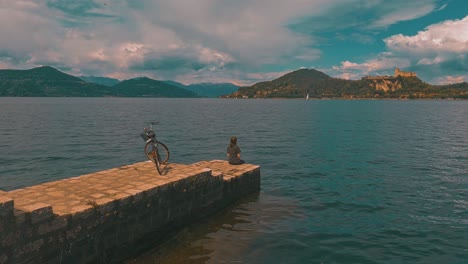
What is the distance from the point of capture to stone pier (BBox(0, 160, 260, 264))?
8.84m

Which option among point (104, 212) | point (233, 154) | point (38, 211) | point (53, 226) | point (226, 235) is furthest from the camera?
point (233, 154)

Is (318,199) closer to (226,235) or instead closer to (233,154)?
(233,154)

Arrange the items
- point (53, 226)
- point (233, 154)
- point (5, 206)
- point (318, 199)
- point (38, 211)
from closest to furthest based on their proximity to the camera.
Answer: point (5, 206), point (38, 211), point (53, 226), point (318, 199), point (233, 154)

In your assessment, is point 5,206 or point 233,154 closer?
point 5,206

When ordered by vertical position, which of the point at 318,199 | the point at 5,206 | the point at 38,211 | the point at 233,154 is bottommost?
the point at 318,199

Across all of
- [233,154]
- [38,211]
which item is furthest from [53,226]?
[233,154]

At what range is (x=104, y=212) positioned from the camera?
1077 cm

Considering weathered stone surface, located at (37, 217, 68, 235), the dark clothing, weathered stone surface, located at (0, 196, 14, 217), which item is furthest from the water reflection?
weathered stone surface, located at (0, 196, 14, 217)

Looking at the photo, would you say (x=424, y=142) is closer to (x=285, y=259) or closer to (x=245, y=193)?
(x=245, y=193)

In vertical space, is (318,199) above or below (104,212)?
below

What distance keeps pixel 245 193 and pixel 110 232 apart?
993 centimetres

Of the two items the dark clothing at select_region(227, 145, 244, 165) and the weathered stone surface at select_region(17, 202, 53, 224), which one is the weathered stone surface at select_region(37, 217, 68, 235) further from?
the dark clothing at select_region(227, 145, 244, 165)

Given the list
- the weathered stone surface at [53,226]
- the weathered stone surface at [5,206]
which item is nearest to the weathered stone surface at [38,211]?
the weathered stone surface at [53,226]

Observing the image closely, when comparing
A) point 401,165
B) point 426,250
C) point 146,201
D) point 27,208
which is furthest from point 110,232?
point 401,165
